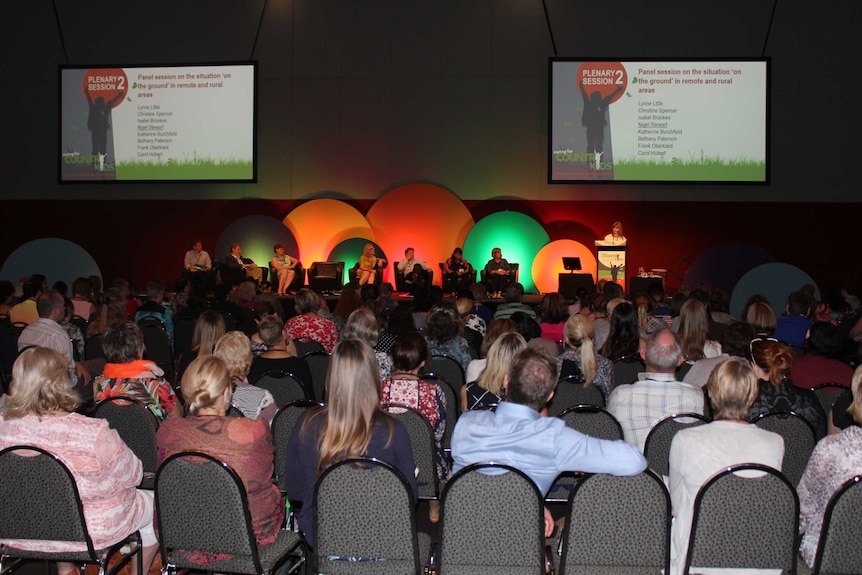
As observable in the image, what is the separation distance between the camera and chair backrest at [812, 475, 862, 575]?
246 cm

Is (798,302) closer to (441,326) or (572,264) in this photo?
(441,326)

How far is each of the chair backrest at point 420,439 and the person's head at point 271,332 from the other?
140 centimetres

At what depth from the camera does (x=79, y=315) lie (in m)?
7.71

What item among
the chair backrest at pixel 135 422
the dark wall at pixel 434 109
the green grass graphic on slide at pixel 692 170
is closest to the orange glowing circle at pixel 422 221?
the dark wall at pixel 434 109

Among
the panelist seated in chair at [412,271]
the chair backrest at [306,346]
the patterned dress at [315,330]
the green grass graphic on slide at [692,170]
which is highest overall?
the green grass graphic on slide at [692,170]

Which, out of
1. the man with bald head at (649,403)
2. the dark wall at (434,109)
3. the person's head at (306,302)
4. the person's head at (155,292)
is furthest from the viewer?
the dark wall at (434,109)

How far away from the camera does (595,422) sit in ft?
11.1

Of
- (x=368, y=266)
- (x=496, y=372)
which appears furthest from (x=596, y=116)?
(x=496, y=372)

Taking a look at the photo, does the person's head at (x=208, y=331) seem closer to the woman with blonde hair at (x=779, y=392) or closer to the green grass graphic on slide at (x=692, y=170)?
the woman with blonde hair at (x=779, y=392)

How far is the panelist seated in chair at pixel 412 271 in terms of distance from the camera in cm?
1273

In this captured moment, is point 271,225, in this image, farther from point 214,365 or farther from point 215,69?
point 214,365

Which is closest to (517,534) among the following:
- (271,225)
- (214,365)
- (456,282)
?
(214,365)

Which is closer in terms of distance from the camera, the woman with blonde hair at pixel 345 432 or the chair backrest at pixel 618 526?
the chair backrest at pixel 618 526

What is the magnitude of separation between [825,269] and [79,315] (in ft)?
38.0
